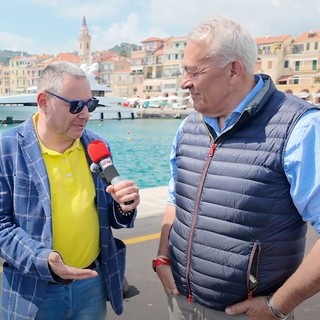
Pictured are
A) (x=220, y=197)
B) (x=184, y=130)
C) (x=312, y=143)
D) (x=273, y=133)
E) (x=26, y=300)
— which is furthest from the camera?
(x=184, y=130)

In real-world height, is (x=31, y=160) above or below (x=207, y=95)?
below

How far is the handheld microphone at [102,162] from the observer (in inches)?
71.1

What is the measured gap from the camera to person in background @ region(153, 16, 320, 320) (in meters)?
1.60

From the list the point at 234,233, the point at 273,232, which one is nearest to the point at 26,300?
the point at 234,233

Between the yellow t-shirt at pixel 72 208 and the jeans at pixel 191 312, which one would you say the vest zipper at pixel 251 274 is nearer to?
Result: the jeans at pixel 191 312

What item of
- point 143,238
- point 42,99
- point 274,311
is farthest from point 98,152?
point 143,238

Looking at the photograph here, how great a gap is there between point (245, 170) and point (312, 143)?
11.5 inches

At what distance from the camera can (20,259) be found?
1847 millimetres

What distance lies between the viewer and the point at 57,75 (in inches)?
79.4

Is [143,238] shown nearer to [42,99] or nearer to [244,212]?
[42,99]

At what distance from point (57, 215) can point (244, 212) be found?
2.97ft

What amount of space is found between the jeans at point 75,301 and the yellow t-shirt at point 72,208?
0.12 m

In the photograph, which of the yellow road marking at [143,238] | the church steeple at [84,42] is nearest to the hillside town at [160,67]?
the church steeple at [84,42]

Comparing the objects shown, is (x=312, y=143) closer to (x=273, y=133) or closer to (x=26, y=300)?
(x=273, y=133)
